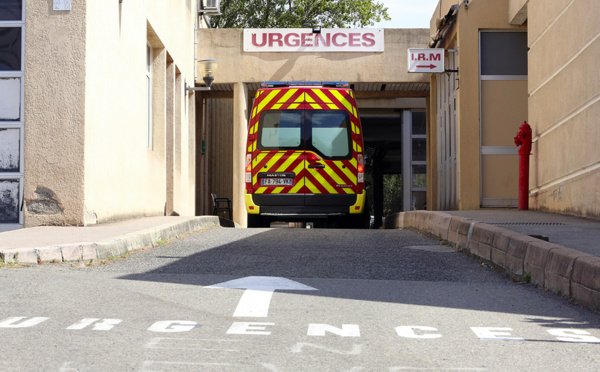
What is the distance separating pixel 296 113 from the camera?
1418 centimetres

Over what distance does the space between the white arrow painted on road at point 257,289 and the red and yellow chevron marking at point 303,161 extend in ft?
24.8

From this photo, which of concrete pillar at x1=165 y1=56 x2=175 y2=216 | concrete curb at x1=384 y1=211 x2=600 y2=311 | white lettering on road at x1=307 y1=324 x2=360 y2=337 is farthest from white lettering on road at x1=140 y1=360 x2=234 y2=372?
concrete pillar at x1=165 y1=56 x2=175 y2=216

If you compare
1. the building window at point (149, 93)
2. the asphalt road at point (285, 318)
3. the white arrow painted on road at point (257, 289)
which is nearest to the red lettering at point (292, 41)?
the building window at point (149, 93)

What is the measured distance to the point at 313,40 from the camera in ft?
71.3

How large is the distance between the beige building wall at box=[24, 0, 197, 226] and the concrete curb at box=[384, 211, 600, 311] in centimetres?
487

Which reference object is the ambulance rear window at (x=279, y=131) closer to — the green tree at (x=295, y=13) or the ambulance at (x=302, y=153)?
the ambulance at (x=302, y=153)

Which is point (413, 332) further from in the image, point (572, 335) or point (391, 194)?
point (391, 194)

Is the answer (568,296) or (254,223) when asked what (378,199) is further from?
(568,296)

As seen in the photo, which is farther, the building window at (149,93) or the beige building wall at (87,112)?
the building window at (149,93)

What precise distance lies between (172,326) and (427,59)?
14483mm

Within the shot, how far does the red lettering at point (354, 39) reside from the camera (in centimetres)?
2164

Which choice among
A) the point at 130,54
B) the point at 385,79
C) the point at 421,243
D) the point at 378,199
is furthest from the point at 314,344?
the point at 378,199

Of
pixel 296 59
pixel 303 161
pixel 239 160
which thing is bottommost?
pixel 303 161

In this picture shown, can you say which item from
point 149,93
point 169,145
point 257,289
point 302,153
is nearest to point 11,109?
point 302,153
